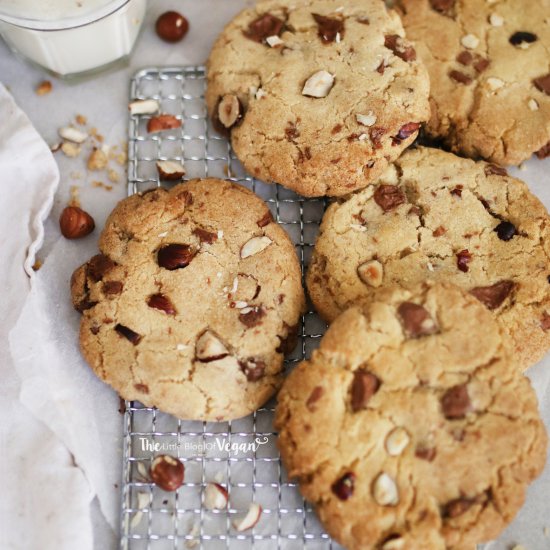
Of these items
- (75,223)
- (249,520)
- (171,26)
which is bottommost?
(249,520)

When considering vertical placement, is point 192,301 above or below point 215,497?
above

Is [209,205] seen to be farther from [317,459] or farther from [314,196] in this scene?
[317,459]

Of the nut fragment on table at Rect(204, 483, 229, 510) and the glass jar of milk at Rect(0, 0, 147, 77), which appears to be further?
the glass jar of milk at Rect(0, 0, 147, 77)

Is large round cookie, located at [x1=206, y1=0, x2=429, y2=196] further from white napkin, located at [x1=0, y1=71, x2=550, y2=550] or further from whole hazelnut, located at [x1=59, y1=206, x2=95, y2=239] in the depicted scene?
white napkin, located at [x1=0, y1=71, x2=550, y2=550]

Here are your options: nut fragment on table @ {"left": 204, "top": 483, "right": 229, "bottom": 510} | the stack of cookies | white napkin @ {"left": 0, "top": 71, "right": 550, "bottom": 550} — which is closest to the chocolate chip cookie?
the stack of cookies

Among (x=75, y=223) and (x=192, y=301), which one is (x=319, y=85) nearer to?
Answer: (x=192, y=301)

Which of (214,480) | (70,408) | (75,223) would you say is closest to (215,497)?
(214,480)
